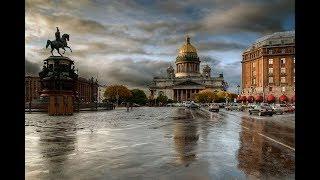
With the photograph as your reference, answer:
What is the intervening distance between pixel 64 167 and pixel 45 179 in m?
1.74

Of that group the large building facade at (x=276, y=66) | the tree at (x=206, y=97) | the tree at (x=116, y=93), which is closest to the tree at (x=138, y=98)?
the tree at (x=116, y=93)

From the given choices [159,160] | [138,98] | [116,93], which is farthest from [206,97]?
[159,160]

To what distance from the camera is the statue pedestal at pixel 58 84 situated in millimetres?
47906

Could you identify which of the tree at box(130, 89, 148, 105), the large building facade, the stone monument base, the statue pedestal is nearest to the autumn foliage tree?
the tree at box(130, 89, 148, 105)

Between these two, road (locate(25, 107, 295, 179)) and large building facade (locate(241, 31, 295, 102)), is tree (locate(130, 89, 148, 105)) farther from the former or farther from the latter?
road (locate(25, 107, 295, 179))

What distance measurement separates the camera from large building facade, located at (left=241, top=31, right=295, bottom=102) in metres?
110

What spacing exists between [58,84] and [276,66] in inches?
3035

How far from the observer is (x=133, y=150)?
577 inches

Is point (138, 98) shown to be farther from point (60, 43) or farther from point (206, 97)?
point (60, 43)

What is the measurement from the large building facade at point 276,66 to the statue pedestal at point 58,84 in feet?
215

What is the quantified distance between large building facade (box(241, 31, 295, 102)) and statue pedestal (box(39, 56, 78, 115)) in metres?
65.6

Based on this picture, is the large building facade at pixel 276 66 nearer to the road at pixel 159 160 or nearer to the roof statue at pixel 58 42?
the roof statue at pixel 58 42

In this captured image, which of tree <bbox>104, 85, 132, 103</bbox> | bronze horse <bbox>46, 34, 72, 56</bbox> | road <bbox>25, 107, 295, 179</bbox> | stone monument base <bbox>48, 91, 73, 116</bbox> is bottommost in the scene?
road <bbox>25, 107, 295, 179</bbox>
